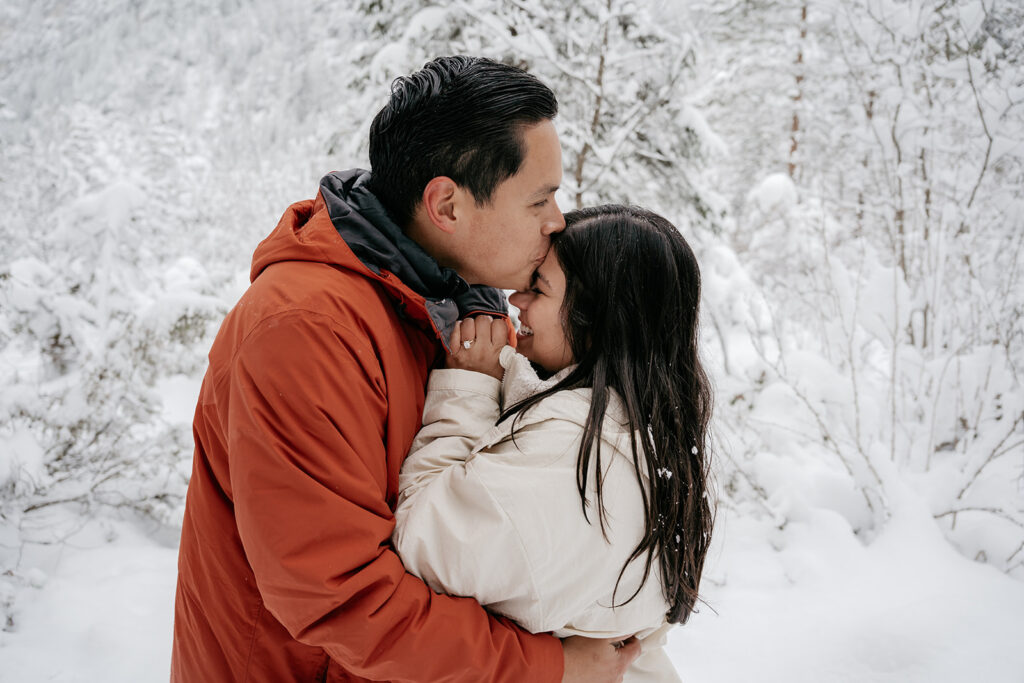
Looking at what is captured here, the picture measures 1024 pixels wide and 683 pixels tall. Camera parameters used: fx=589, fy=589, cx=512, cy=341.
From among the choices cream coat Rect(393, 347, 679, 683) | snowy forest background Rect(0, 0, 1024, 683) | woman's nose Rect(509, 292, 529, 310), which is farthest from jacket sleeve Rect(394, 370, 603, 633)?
snowy forest background Rect(0, 0, 1024, 683)

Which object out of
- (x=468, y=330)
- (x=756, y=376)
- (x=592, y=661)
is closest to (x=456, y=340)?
(x=468, y=330)

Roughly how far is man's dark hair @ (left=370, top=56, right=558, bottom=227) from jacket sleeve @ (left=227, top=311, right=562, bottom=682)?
603mm

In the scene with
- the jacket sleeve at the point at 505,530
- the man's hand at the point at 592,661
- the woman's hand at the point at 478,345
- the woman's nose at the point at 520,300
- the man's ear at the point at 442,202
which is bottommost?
the man's hand at the point at 592,661

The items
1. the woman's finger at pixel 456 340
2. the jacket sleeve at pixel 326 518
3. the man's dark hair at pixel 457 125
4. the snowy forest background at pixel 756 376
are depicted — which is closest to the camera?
the jacket sleeve at pixel 326 518

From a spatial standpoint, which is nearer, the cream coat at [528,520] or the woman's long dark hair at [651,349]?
the cream coat at [528,520]

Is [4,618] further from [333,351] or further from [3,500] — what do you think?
[333,351]

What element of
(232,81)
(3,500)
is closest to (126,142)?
(3,500)

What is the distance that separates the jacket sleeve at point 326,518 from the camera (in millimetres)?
1168

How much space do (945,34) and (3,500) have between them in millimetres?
8603

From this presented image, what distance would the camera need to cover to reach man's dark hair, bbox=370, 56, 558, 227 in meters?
1.59

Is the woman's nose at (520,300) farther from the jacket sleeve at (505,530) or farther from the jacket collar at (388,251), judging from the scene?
the jacket sleeve at (505,530)

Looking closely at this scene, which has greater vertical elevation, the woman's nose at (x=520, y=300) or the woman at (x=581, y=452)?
the woman's nose at (x=520, y=300)

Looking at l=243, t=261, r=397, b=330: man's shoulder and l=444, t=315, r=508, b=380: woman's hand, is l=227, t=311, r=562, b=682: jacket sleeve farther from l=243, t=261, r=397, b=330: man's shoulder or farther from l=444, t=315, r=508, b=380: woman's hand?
l=444, t=315, r=508, b=380: woman's hand

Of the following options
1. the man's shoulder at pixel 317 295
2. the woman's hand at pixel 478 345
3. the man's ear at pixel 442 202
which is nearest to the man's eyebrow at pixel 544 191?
the man's ear at pixel 442 202
